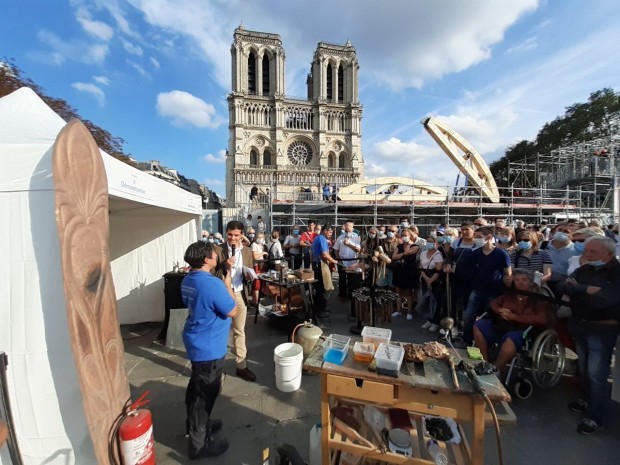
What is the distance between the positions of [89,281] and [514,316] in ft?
13.1

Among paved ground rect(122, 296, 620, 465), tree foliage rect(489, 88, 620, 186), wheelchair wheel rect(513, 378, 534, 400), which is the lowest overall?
paved ground rect(122, 296, 620, 465)

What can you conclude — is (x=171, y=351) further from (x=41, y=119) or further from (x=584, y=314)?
(x=584, y=314)

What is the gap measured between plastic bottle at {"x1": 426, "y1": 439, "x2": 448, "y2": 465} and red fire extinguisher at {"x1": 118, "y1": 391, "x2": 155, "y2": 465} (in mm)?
1937

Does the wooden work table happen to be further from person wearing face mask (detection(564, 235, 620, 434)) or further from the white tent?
the white tent

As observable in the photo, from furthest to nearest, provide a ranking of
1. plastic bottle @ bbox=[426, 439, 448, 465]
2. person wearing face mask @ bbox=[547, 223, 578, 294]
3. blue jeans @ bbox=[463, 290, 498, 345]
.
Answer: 1. blue jeans @ bbox=[463, 290, 498, 345]
2. person wearing face mask @ bbox=[547, 223, 578, 294]
3. plastic bottle @ bbox=[426, 439, 448, 465]

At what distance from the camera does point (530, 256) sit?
363cm

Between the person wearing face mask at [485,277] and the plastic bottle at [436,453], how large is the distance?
2.21 meters

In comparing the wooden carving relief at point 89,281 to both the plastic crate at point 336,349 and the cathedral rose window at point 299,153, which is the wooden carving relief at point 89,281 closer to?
the plastic crate at point 336,349

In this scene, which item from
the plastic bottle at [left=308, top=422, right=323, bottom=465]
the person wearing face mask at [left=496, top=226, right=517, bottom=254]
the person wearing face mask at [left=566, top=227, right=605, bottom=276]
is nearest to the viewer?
the plastic bottle at [left=308, top=422, right=323, bottom=465]

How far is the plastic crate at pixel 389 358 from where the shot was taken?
1654 millimetres

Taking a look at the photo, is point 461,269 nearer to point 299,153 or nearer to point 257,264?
point 257,264

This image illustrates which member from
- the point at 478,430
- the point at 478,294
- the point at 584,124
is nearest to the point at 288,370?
the point at 478,430

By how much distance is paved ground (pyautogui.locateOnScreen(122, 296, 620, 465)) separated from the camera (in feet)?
7.01

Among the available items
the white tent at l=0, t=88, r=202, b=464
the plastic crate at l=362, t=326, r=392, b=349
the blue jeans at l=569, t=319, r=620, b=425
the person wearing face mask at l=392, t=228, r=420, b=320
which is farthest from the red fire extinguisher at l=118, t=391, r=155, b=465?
the person wearing face mask at l=392, t=228, r=420, b=320
